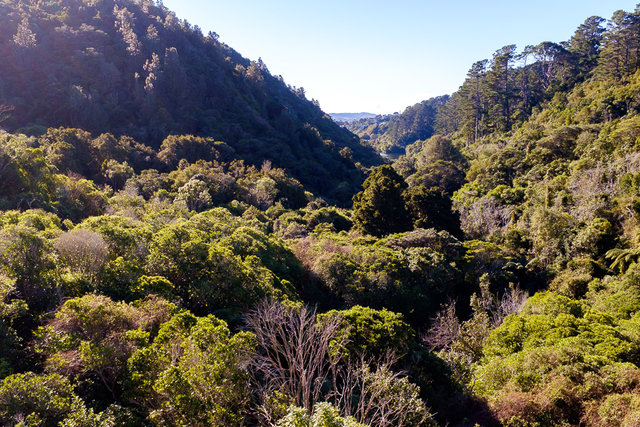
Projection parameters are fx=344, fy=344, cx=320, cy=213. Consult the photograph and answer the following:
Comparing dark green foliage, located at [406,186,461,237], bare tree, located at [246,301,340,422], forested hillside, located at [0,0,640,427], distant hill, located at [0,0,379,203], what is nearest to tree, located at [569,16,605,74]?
forested hillside, located at [0,0,640,427]

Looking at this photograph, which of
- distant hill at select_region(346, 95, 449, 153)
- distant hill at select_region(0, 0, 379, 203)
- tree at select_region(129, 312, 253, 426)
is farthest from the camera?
distant hill at select_region(346, 95, 449, 153)

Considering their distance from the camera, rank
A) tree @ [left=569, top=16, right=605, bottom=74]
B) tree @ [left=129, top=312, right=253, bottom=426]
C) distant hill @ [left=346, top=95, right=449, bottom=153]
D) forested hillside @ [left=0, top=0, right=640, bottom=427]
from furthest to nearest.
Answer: distant hill @ [left=346, top=95, right=449, bottom=153], tree @ [left=569, top=16, right=605, bottom=74], forested hillside @ [left=0, top=0, right=640, bottom=427], tree @ [left=129, top=312, right=253, bottom=426]

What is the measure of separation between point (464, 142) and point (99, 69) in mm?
68470

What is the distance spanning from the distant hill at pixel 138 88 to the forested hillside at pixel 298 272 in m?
0.51

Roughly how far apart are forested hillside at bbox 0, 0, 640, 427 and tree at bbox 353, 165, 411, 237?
0.63 feet

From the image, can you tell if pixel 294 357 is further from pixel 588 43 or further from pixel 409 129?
pixel 409 129

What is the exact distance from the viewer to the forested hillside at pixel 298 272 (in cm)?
753

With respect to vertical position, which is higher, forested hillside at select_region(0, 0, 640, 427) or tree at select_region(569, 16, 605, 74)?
tree at select_region(569, 16, 605, 74)

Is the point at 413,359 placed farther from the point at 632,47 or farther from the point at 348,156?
the point at 632,47

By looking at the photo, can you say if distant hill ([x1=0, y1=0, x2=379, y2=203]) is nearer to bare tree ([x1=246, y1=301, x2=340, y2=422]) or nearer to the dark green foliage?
the dark green foliage

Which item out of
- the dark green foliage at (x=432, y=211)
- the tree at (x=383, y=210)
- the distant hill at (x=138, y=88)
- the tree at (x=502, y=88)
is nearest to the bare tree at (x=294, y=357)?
the tree at (x=383, y=210)

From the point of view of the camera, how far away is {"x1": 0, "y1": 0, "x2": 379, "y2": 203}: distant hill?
48.2 m

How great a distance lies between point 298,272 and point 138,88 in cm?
4997

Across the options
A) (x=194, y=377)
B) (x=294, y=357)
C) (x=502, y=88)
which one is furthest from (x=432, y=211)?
(x=502, y=88)
